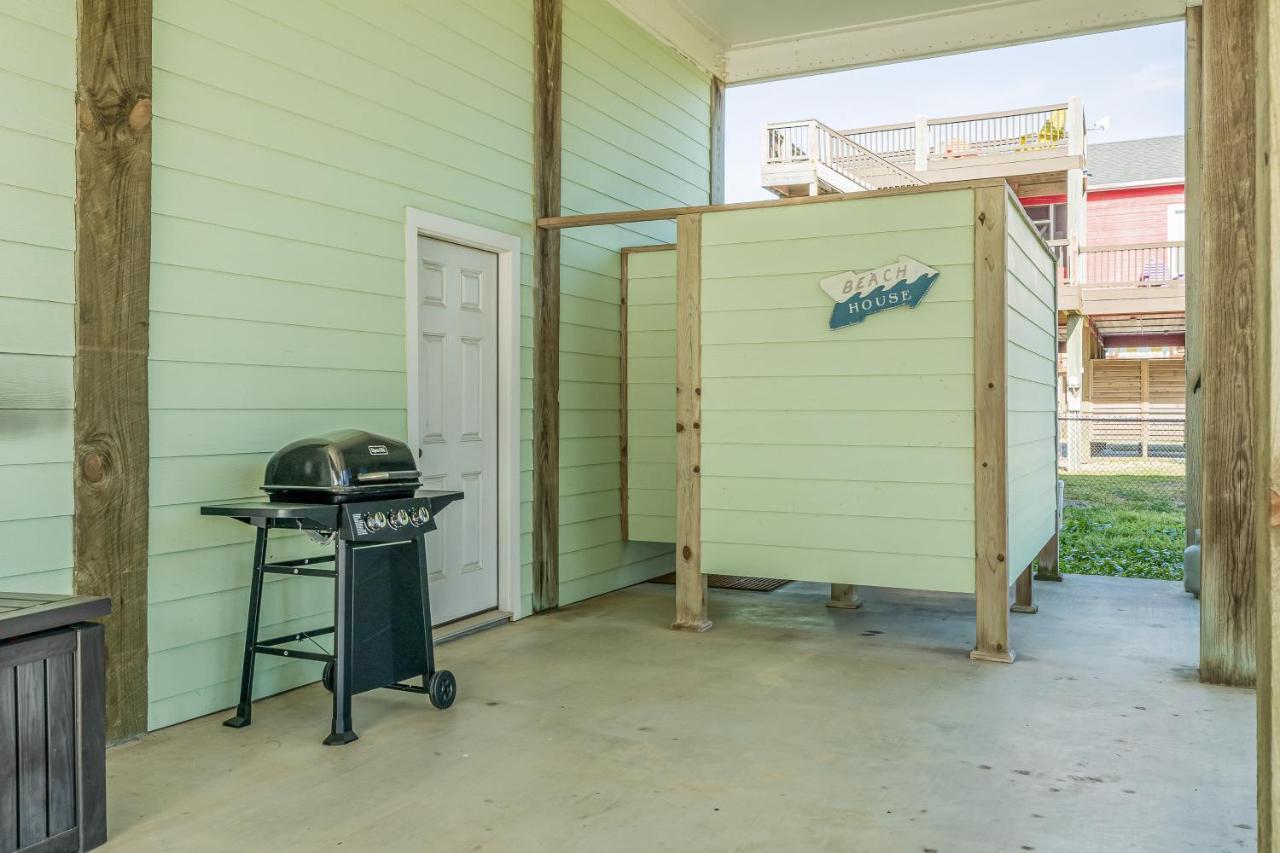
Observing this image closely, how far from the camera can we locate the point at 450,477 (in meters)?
5.01

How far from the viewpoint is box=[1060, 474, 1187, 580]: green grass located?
7.61 metres

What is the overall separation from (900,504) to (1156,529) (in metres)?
5.81

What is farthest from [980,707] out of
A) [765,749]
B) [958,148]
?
[958,148]

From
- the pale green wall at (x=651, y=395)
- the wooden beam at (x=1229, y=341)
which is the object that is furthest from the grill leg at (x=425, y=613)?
the wooden beam at (x=1229, y=341)

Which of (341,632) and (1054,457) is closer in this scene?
(341,632)

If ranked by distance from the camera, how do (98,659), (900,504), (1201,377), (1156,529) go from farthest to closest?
(1156,529), (900,504), (1201,377), (98,659)

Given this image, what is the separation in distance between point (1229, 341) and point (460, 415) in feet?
11.6

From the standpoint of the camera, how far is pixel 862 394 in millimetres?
4719

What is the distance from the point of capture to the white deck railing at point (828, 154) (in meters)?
14.2

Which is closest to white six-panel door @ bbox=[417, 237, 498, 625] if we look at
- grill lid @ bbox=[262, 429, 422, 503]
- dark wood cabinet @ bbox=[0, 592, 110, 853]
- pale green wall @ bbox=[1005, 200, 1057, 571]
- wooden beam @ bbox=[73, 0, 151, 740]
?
grill lid @ bbox=[262, 429, 422, 503]

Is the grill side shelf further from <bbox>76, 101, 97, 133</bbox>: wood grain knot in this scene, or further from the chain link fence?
the chain link fence

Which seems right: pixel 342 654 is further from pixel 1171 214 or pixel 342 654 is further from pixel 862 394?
pixel 1171 214

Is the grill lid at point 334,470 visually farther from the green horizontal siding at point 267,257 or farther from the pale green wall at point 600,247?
the pale green wall at point 600,247

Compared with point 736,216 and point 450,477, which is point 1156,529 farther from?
point 450,477
